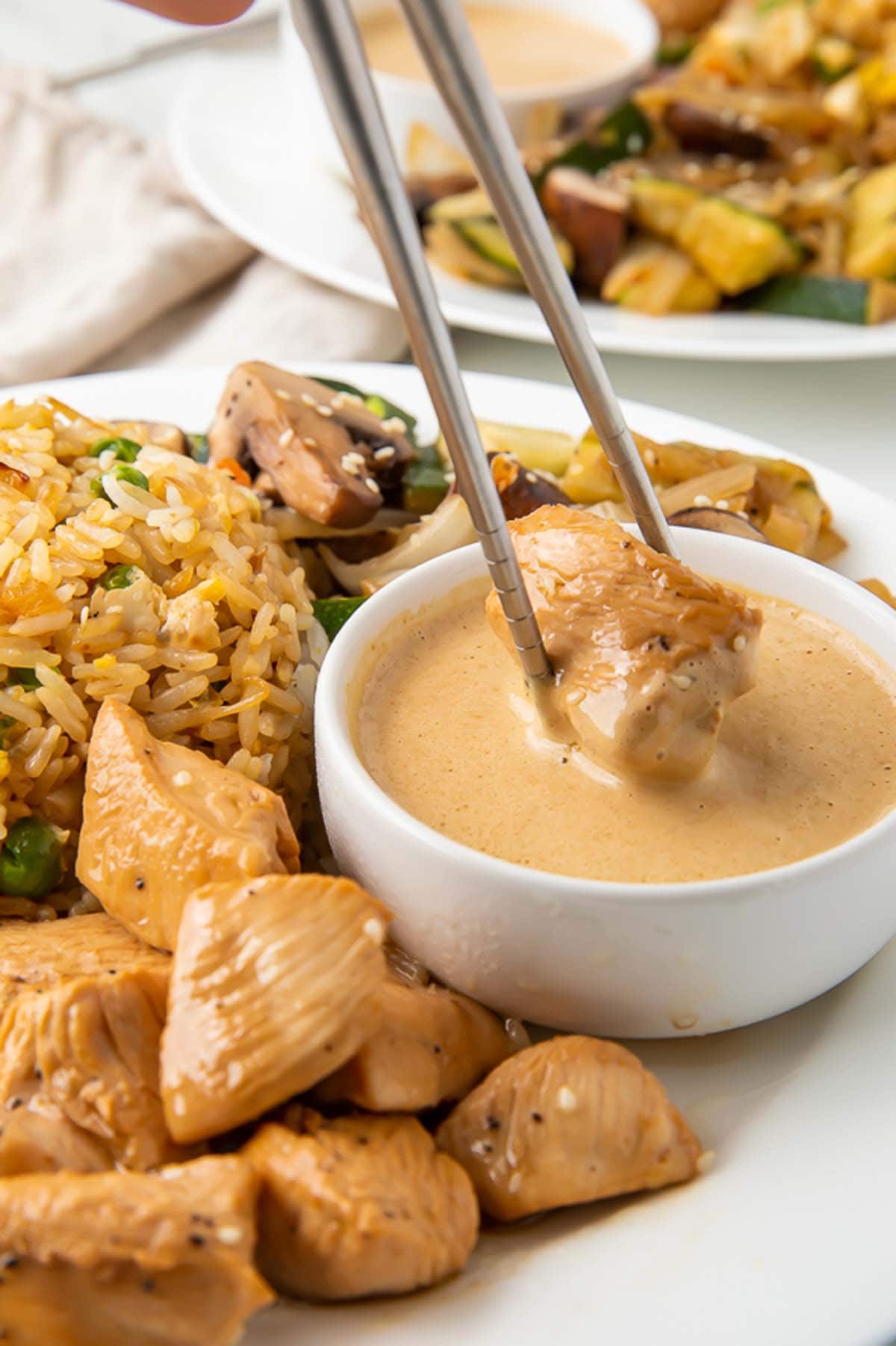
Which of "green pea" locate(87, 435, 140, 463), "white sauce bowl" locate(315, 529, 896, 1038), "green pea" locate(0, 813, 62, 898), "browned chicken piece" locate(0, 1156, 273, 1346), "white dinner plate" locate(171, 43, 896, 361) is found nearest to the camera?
"browned chicken piece" locate(0, 1156, 273, 1346)

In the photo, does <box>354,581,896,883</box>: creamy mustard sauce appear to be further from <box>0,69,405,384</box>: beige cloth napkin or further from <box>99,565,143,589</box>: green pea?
<box>0,69,405,384</box>: beige cloth napkin

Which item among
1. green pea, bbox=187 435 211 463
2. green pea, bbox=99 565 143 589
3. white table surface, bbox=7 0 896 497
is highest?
green pea, bbox=99 565 143 589

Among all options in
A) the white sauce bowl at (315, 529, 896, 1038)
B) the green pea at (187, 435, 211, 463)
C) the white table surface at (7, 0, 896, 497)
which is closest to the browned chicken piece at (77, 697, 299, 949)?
the white sauce bowl at (315, 529, 896, 1038)

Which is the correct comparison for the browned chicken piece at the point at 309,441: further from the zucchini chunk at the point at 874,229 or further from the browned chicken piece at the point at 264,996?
the zucchini chunk at the point at 874,229

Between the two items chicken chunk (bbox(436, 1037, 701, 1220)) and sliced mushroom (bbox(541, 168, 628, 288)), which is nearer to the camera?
chicken chunk (bbox(436, 1037, 701, 1220))

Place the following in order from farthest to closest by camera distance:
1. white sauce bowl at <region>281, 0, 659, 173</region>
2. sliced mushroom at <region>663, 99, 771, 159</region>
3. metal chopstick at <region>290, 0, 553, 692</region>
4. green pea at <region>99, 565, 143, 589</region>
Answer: sliced mushroom at <region>663, 99, 771, 159</region> < white sauce bowl at <region>281, 0, 659, 173</region> < green pea at <region>99, 565, 143, 589</region> < metal chopstick at <region>290, 0, 553, 692</region>
